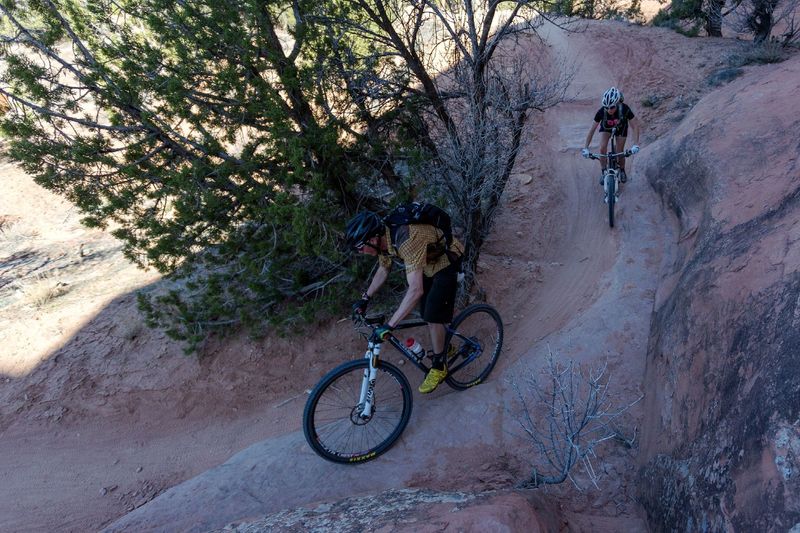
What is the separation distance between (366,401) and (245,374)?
9.40ft

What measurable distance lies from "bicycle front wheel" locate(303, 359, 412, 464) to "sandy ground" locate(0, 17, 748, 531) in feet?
0.55

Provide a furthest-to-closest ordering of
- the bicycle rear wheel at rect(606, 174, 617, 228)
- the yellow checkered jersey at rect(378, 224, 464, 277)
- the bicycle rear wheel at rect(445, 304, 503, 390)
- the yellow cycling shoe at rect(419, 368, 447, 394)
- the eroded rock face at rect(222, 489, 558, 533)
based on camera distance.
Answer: the bicycle rear wheel at rect(606, 174, 617, 228), the bicycle rear wheel at rect(445, 304, 503, 390), the yellow cycling shoe at rect(419, 368, 447, 394), the yellow checkered jersey at rect(378, 224, 464, 277), the eroded rock face at rect(222, 489, 558, 533)

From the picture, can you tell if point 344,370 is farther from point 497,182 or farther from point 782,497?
point 497,182

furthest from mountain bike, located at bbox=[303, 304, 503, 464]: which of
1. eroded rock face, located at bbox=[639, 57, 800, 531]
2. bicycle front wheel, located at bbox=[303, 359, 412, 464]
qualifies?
eroded rock face, located at bbox=[639, 57, 800, 531]

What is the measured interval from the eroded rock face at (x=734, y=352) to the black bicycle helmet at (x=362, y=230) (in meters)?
2.48

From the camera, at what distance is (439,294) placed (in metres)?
4.39

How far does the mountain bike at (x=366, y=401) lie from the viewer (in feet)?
13.5

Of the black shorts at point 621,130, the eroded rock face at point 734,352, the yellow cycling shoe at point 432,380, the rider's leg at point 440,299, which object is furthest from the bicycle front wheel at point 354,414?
the black shorts at point 621,130

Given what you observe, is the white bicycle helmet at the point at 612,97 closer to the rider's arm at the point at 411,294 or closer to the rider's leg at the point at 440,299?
the rider's leg at the point at 440,299

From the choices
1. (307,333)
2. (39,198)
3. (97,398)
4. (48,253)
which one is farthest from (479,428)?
(39,198)

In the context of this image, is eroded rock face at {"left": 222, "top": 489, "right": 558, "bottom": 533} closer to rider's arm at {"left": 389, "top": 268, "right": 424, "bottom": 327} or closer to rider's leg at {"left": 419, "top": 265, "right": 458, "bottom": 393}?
rider's arm at {"left": 389, "top": 268, "right": 424, "bottom": 327}

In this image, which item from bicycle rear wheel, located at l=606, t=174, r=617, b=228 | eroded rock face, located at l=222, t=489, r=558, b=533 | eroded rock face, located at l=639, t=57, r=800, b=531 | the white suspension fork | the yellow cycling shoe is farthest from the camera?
bicycle rear wheel, located at l=606, t=174, r=617, b=228

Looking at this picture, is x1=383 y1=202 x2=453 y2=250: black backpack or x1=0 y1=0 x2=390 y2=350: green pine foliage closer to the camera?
x1=383 y1=202 x2=453 y2=250: black backpack

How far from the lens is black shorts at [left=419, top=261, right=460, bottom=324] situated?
437cm
